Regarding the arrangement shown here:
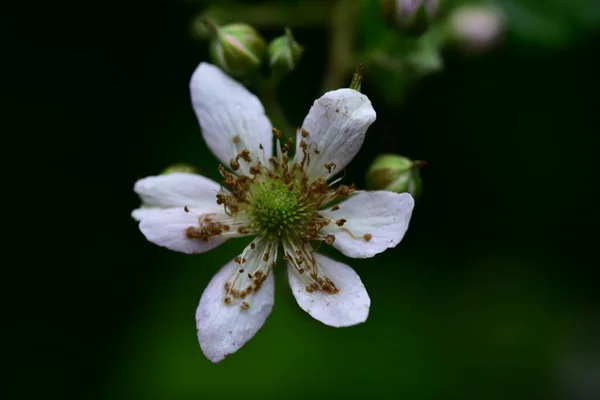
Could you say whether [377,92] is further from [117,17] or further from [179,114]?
[117,17]

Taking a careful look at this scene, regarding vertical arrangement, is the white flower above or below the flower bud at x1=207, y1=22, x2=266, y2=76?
below

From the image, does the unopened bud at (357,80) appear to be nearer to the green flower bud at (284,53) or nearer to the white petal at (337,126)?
the white petal at (337,126)

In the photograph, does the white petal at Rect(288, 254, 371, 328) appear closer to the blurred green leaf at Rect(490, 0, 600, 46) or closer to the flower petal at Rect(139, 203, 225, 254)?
the flower petal at Rect(139, 203, 225, 254)

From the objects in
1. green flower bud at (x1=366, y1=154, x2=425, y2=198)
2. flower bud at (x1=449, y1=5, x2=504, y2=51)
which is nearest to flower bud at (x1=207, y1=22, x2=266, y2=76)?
green flower bud at (x1=366, y1=154, x2=425, y2=198)

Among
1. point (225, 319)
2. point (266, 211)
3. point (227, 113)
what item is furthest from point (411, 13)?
point (225, 319)

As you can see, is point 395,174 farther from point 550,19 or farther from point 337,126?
point 550,19

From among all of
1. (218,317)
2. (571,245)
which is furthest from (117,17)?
(571,245)
